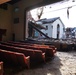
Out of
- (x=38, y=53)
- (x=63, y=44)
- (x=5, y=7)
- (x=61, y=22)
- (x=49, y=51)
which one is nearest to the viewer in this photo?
(x=38, y=53)

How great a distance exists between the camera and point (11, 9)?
10.8 m

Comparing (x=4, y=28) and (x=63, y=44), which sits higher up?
(x=4, y=28)

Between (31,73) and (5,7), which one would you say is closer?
(31,73)

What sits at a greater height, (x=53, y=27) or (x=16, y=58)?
(x=53, y=27)

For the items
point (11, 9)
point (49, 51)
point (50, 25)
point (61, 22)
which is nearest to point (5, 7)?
point (11, 9)

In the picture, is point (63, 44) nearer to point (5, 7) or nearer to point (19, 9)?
point (19, 9)

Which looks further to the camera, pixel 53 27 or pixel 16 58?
pixel 53 27

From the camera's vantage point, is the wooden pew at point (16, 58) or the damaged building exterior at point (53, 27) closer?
the wooden pew at point (16, 58)

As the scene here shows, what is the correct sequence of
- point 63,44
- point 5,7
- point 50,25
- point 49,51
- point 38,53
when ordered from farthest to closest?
1. point 50,25
2. point 5,7
3. point 63,44
4. point 49,51
5. point 38,53

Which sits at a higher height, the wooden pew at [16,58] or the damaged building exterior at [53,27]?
the damaged building exterior at [53,27]

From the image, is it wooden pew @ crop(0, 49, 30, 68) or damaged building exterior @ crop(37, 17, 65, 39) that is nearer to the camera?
wooden pew @ crop(0, 49, 30, 68)

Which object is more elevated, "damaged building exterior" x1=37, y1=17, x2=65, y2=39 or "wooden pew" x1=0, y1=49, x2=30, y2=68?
"damaged building exterior" x1=37, y1=17, x2=65, y2=39

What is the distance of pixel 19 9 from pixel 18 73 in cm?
786

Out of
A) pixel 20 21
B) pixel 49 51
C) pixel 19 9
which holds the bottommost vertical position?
pixel 49 51
